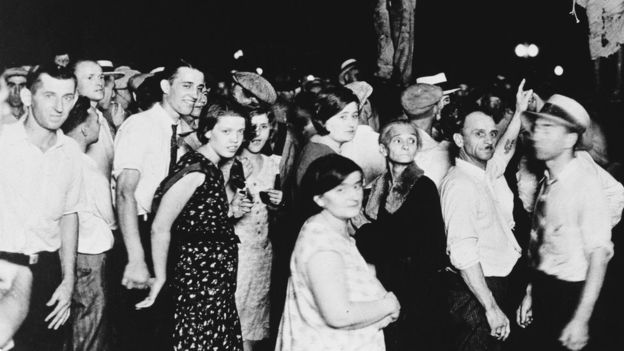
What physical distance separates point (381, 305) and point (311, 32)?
5.30m

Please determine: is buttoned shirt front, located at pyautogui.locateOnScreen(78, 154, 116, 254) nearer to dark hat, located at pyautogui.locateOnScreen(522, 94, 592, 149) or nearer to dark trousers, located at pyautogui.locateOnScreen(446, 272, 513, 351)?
dark trousers, located at pyautogui.locateOnScreen(446, 272, 513, 351)

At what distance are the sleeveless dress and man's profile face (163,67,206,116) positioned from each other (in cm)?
74

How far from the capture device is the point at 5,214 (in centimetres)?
305

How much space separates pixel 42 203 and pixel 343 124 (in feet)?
5.37

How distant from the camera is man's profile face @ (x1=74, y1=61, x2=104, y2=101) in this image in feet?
11.9

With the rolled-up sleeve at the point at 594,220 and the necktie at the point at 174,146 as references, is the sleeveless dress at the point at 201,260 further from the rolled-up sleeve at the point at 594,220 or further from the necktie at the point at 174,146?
the rolled-up sleeve at the point at 594,220

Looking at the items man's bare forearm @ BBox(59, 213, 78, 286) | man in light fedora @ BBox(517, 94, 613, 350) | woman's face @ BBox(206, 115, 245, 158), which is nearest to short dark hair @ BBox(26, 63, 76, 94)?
man's bare forearm @ BBox(59, 213, 78, 286)

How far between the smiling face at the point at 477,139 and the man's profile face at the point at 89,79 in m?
2.13

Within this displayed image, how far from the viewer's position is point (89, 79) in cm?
365

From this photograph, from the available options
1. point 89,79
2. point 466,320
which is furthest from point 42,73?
point 466,320

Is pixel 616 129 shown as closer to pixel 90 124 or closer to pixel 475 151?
pixel 475 151

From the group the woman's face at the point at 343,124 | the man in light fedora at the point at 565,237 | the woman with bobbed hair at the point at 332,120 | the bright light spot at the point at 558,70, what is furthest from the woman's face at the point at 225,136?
the bright light spot at the point at 558,70

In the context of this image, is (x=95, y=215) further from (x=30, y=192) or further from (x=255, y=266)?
(x=255, y=266)

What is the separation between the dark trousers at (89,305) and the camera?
3398 millimetres
